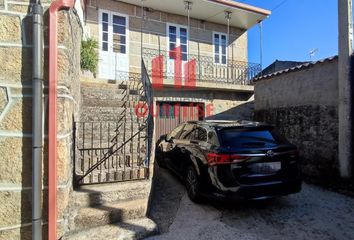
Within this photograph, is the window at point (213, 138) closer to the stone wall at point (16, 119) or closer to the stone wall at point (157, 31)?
the stone wall at point (16, 119)

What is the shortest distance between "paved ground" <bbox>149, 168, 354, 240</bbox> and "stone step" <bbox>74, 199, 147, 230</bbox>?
347 mm

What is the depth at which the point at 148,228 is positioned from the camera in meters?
3.67

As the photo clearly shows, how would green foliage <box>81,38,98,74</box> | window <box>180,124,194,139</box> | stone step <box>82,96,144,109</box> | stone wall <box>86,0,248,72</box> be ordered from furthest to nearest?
stone wall <box>86,0,248,72</box> < green foliage <box>81,38,98,74</box> < stone step <box>82,96,144,109</box> < window <box>180,124,194,139</box>

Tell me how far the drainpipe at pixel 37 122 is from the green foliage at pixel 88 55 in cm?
617

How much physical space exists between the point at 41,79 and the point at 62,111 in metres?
0.35

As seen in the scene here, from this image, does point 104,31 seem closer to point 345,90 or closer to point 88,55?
point 88,55

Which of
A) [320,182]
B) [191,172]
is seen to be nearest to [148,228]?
[191,172]

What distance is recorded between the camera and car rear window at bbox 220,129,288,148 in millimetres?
4238

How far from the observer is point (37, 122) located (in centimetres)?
225

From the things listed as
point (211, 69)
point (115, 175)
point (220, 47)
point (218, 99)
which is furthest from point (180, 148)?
point (220, 47)

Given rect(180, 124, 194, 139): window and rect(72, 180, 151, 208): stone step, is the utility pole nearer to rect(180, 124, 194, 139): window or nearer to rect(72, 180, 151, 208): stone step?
rect(180, 124, 194, 139): window

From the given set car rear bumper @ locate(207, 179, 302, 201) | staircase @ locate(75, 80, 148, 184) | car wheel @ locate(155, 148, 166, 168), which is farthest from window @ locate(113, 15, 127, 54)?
car rear bumper @ locate(207, 179, 302, 201)

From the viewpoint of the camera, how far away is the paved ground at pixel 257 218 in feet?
12.2

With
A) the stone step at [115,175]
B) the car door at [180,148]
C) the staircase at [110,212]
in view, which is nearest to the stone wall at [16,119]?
the staircase at [110,212]
